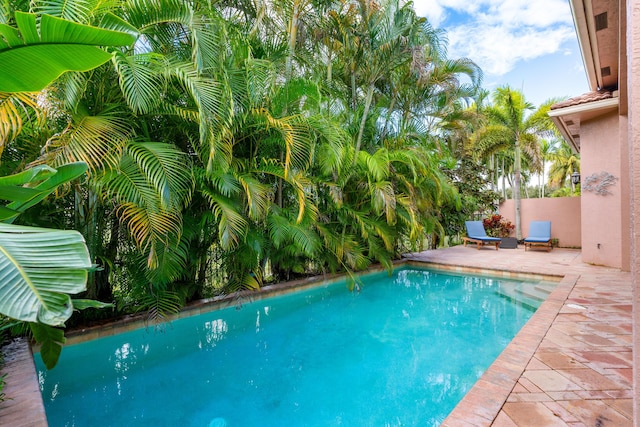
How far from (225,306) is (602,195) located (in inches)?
330

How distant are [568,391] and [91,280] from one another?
513 centimetres

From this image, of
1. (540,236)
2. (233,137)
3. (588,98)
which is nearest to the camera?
(233,137)

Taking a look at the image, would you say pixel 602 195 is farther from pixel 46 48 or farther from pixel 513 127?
pixel 46 48

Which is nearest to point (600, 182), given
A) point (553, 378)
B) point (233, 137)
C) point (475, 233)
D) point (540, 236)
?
point (540, 236)

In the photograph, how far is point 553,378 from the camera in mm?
2402

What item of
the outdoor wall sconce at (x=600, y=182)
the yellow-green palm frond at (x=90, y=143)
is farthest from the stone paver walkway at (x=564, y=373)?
the yellow-green palm frond at (x=90, y=143)

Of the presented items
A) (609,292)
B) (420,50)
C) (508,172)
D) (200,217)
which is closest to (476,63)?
(420,50)

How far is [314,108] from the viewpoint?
214 inches

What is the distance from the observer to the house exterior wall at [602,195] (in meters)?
6.69

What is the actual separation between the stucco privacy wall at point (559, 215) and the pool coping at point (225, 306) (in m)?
7.63

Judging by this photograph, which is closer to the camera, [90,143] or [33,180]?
[33,180]

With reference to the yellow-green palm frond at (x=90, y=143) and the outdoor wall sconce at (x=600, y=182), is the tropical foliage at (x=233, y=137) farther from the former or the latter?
the outdoor wall sconce at (x=600, y=182)

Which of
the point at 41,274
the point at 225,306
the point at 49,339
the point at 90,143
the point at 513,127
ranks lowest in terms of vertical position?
the point at 225,306

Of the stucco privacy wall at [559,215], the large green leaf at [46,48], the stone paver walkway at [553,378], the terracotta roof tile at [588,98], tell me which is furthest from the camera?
the stucco privacy wall at [559,215]
